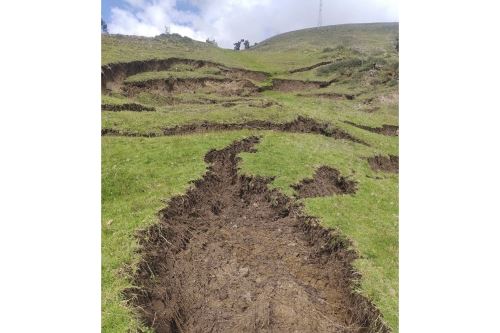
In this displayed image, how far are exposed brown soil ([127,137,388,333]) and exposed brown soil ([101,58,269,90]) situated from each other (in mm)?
38013

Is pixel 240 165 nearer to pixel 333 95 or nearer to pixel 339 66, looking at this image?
pixel 333 95

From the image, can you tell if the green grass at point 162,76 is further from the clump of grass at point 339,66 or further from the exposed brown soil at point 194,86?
the clump of grass at point 339,66

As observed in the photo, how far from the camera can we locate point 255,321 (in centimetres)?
1175

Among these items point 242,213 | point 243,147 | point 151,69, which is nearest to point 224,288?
point 242,213

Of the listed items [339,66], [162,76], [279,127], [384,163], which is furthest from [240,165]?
[339,66]

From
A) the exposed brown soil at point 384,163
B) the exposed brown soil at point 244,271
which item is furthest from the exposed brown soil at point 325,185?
the exposed brown soil at point 384,163

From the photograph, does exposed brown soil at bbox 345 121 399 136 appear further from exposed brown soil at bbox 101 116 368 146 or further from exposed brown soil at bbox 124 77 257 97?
exposed brown soil at bbox 124 77 257 97

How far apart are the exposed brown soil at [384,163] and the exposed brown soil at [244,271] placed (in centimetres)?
1157

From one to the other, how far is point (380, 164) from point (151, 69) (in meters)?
46.5

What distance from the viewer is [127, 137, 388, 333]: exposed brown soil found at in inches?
462

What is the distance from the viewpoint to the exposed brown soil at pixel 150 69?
53.7m

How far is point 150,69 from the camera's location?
65.1 metres
